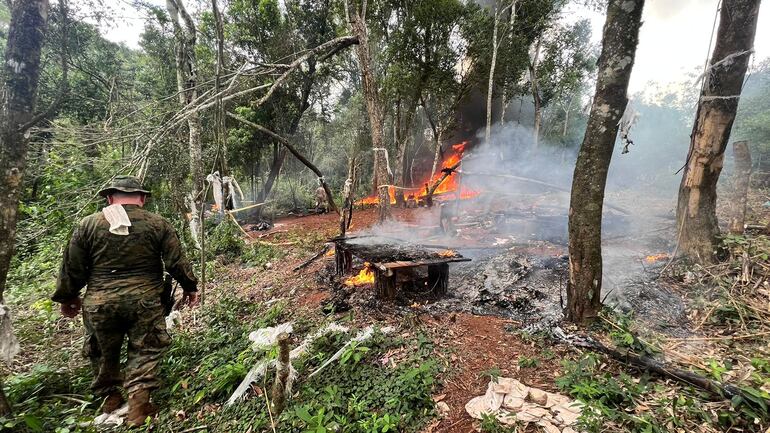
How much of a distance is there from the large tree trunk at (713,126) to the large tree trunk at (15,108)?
8.61 metres

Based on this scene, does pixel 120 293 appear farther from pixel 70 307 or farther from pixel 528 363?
pixel 528 363

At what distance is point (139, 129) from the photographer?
172 inches

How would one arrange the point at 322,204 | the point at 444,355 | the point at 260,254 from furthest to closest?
the point at 322,204 < the point at 260,254 < the point at 444,355

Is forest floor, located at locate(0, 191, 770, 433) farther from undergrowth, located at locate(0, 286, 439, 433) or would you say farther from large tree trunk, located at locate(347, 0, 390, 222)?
large tree trunk, located at locate(347, 0, 390, 222)

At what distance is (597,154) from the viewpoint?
3.69 meters

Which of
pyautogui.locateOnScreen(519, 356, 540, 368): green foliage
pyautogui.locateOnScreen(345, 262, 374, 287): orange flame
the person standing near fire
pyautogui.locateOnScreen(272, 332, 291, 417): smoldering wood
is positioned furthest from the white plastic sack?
the person standing near fire

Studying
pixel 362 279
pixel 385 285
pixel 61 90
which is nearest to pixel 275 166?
pixel 61 90

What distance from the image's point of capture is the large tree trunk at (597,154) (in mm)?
3525

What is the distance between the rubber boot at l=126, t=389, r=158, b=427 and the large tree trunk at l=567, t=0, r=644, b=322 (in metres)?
5.12

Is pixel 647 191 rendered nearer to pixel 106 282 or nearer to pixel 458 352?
pixel 458 352

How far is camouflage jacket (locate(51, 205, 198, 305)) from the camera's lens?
3.12 metres

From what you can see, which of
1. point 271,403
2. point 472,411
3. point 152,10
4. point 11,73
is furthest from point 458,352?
point 152,10

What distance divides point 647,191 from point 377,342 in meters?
23.4

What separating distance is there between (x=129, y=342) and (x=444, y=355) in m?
3.54
